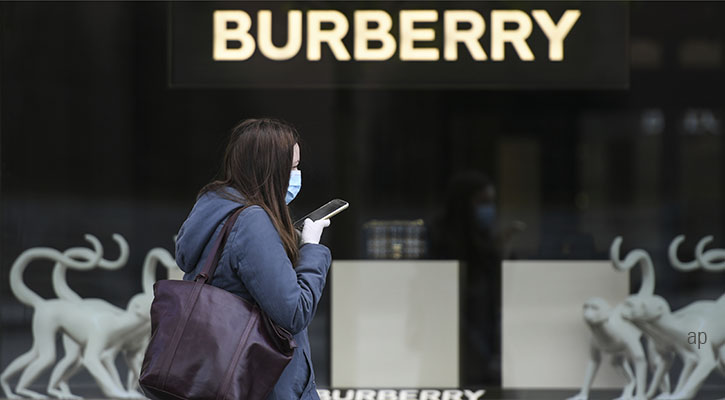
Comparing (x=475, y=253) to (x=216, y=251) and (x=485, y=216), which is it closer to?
(x=485, y=216)

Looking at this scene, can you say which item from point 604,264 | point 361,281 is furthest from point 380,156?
point 604,264

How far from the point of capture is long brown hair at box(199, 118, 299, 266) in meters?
2.67

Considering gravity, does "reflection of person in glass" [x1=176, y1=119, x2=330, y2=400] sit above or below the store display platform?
above

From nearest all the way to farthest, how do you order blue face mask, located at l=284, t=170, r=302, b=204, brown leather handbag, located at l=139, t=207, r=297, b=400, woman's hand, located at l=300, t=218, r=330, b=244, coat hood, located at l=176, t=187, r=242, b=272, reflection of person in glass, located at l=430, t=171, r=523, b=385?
brown leather handbag, located at l=139, t=207, r=297, b=400 < coat hood, located at l=176, t=187, r=242, b=272 < woman's hand, located at l=300, t=218, r=330, b=244 < blue face mask, located at l=284, t=170, r=302, b=204 < reflection of person in glass, located at l=430, t=171, r=523, b=385

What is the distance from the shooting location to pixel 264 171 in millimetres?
2682

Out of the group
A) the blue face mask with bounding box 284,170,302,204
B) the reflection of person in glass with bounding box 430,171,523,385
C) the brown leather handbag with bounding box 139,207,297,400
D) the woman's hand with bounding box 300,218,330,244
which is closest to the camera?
the brown leather handbag with bounding box 139,207,297,400

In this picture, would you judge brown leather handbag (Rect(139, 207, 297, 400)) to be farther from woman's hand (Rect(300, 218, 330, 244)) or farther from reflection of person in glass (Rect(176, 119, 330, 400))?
woman's hand (Rect(300, 218, 330, 244))

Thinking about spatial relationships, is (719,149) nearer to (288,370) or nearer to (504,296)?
(504,296)

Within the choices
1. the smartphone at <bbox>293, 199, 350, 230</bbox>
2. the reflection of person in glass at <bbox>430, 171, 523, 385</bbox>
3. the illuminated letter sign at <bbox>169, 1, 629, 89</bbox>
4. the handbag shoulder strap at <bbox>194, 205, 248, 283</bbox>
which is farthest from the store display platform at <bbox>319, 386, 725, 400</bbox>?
the handbag shoulder strap at <bbox>194, 205, 248, 283</bbox>

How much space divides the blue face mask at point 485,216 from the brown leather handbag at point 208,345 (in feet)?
9.59

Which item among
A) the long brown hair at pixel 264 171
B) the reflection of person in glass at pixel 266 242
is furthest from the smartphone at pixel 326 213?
the long brown hair at pixel 264 171

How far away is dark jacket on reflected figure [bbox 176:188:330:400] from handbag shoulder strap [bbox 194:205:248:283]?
0.01m

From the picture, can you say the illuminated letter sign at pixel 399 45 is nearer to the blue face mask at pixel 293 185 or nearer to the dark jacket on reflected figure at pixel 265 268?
the blue face mask at pixel 293 185

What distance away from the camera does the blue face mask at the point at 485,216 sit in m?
5.35
